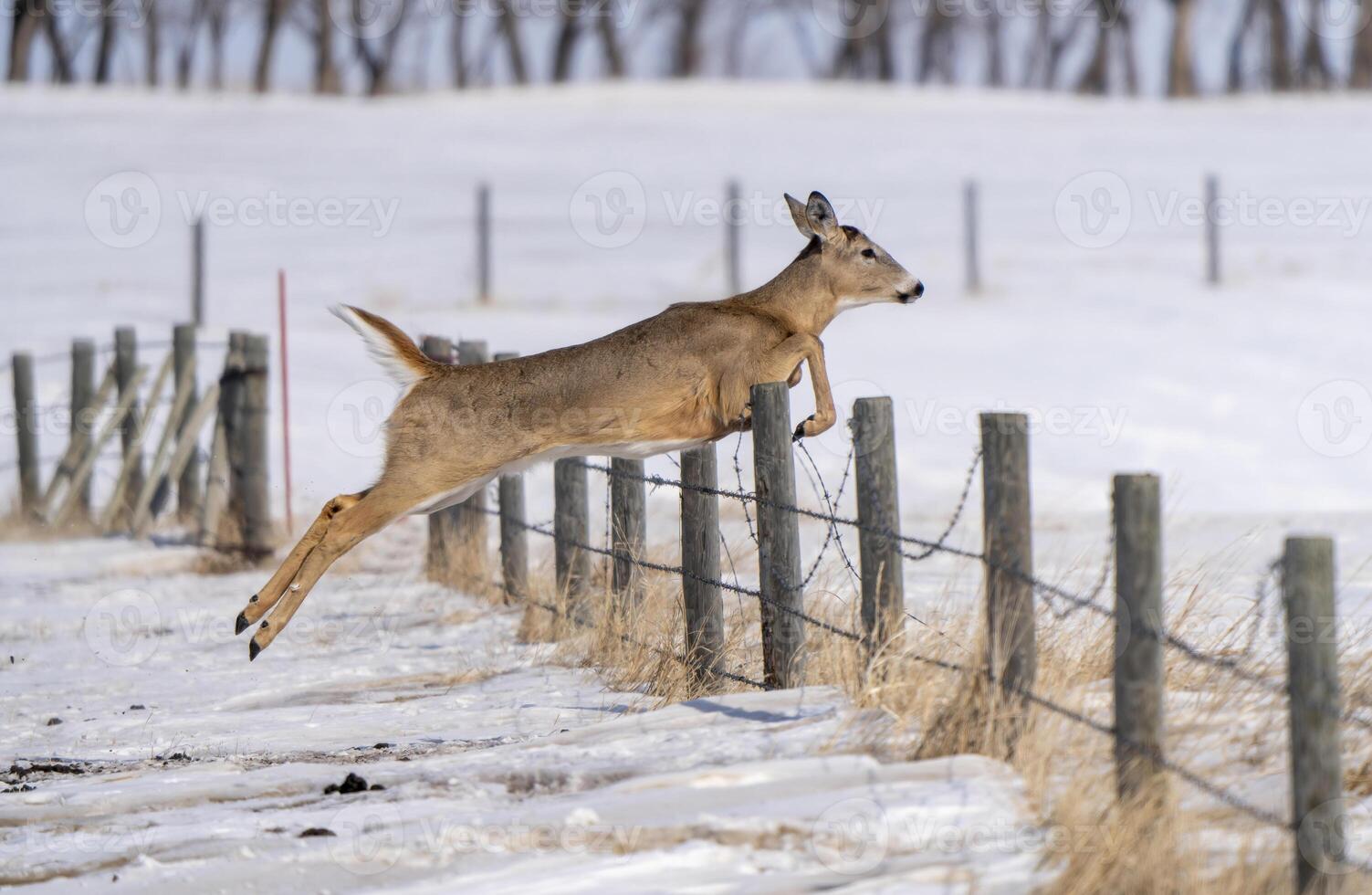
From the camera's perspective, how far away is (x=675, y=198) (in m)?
30.3

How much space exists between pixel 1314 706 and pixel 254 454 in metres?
9.54

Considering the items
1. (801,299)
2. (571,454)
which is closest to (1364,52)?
(801,299)

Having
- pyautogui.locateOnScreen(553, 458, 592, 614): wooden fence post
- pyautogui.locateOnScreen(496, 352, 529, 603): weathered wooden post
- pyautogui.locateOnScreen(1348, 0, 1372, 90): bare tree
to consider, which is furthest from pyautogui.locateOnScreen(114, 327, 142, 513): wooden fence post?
pyautogui.locateOnScreen(1348, 0, 1372, 90): bare tree

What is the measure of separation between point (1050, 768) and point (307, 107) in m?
36.1

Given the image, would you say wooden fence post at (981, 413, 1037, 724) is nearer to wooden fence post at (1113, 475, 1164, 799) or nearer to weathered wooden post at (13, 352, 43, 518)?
wooden fence post at (1113, 475, 1164, 799)

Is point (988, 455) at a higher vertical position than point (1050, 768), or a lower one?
higher

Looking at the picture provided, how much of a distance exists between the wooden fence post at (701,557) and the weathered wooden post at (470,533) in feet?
11.4

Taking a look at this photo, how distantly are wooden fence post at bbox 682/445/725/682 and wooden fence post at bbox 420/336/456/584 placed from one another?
12.7ft

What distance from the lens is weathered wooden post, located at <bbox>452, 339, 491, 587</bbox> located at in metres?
10.5

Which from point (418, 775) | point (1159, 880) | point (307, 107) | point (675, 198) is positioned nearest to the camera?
point (1159, 880)

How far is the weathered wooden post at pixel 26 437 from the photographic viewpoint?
14.2 metres

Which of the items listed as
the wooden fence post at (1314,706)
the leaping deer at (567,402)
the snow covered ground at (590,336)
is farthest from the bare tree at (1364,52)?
the wooden fence post at (1314,706)

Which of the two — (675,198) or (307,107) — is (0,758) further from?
(307,107)

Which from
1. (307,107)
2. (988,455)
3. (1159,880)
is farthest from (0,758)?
(307,107)
